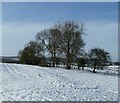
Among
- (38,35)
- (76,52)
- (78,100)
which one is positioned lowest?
(78,100)

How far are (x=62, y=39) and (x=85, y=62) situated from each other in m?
7.05

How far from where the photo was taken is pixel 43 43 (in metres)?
62.8

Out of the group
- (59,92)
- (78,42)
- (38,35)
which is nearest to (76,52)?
(78,42)

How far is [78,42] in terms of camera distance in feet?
172

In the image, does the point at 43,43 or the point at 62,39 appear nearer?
the point at 62,39

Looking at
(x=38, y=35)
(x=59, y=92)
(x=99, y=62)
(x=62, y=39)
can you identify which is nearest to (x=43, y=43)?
(x=38, y=35)

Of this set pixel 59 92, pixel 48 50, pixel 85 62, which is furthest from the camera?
pixel 48 50

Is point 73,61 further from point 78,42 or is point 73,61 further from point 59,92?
point 59,92

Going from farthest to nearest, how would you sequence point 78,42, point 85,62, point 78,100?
point 85,62
point 78,42
point 78,100

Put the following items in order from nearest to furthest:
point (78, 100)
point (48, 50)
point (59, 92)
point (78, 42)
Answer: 1. point (78, 100)
2. point (59, 92)
3. point (78, 42)
4. point (48, 50)

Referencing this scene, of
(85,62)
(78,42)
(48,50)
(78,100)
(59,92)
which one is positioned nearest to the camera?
(78,100)

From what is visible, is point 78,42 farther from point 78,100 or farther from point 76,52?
point 78,100

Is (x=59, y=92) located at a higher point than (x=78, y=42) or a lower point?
lower

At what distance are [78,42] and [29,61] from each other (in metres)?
15.6
